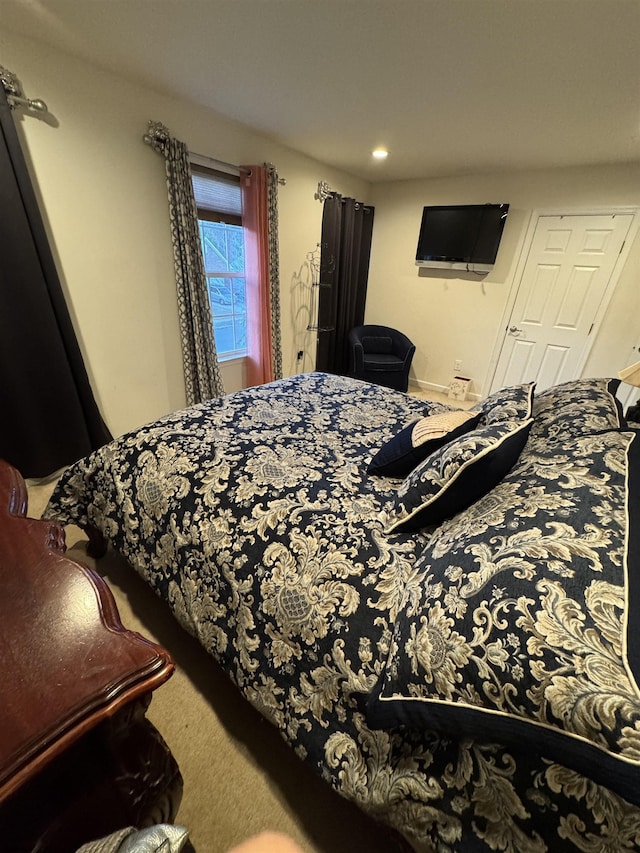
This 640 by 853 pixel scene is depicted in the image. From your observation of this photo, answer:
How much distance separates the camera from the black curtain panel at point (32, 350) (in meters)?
1.79

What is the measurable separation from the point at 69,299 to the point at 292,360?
7.09ft

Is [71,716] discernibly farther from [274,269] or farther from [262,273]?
[274,269]

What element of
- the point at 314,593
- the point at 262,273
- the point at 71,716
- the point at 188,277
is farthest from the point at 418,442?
the point at 262,273

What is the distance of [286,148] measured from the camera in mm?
2967

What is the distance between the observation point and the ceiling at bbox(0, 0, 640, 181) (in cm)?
136

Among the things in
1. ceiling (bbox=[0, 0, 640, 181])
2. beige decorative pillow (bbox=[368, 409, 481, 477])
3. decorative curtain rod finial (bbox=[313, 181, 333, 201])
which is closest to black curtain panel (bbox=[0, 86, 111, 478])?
ceiling (bbox=[0, 0, 640, 181])

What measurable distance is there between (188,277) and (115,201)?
23.5 inches

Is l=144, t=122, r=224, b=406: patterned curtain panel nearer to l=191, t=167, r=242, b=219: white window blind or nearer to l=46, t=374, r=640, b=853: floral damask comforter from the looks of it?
Answer: l=191, t=167, r=242, b=219: white window blind

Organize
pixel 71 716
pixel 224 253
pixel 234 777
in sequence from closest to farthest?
pixel 71 716 → pixel 234 777 → pixel 224 253

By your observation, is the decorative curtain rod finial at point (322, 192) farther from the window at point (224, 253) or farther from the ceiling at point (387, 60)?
the window at point (224, 253)

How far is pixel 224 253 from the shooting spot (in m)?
2.97

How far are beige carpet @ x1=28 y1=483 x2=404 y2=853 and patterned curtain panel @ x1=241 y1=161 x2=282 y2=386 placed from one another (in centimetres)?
252

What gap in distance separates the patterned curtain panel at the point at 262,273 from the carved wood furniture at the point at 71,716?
8.97ft

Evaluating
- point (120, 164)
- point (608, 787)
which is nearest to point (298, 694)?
point (608, 787)
